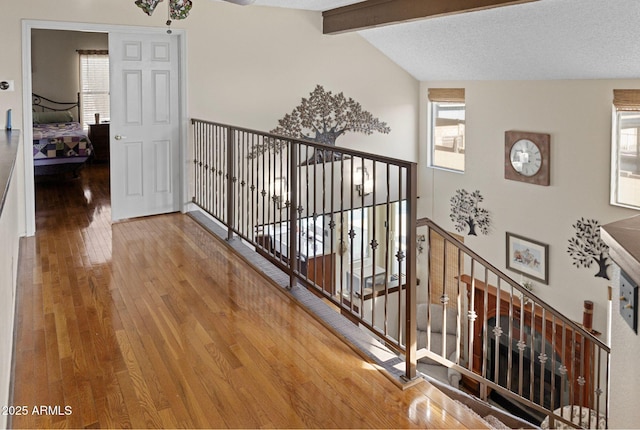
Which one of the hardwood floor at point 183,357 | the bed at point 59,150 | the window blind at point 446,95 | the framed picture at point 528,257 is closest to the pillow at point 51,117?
the bed at point 59,150

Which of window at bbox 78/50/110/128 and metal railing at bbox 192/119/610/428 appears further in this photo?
window at bbox 78/50/110/128

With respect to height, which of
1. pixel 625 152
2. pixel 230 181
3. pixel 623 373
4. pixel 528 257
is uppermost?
pixel 625 152

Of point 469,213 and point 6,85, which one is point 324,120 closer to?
point 469,213

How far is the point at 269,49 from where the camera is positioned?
611 centimetres

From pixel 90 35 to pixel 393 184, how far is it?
20.1ft

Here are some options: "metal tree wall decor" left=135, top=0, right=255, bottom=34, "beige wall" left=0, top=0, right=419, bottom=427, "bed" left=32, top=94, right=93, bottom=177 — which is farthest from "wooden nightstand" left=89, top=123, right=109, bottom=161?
"metal tree wall decor" left=135, top=0, right=255, bottom=34

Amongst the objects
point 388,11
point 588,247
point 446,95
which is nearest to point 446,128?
point 446,95

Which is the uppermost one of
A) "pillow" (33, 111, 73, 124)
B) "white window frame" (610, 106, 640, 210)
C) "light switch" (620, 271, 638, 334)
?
"pillow" (33, 111, 73, 124)

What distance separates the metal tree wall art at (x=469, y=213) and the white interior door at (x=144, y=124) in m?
3.88

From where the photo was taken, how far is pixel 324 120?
22.1 feet

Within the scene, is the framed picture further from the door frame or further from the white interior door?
the door frame

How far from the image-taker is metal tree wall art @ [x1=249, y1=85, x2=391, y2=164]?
6504 mm

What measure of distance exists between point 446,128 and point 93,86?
6.32 m

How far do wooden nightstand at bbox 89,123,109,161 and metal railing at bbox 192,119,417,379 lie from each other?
390 cm
